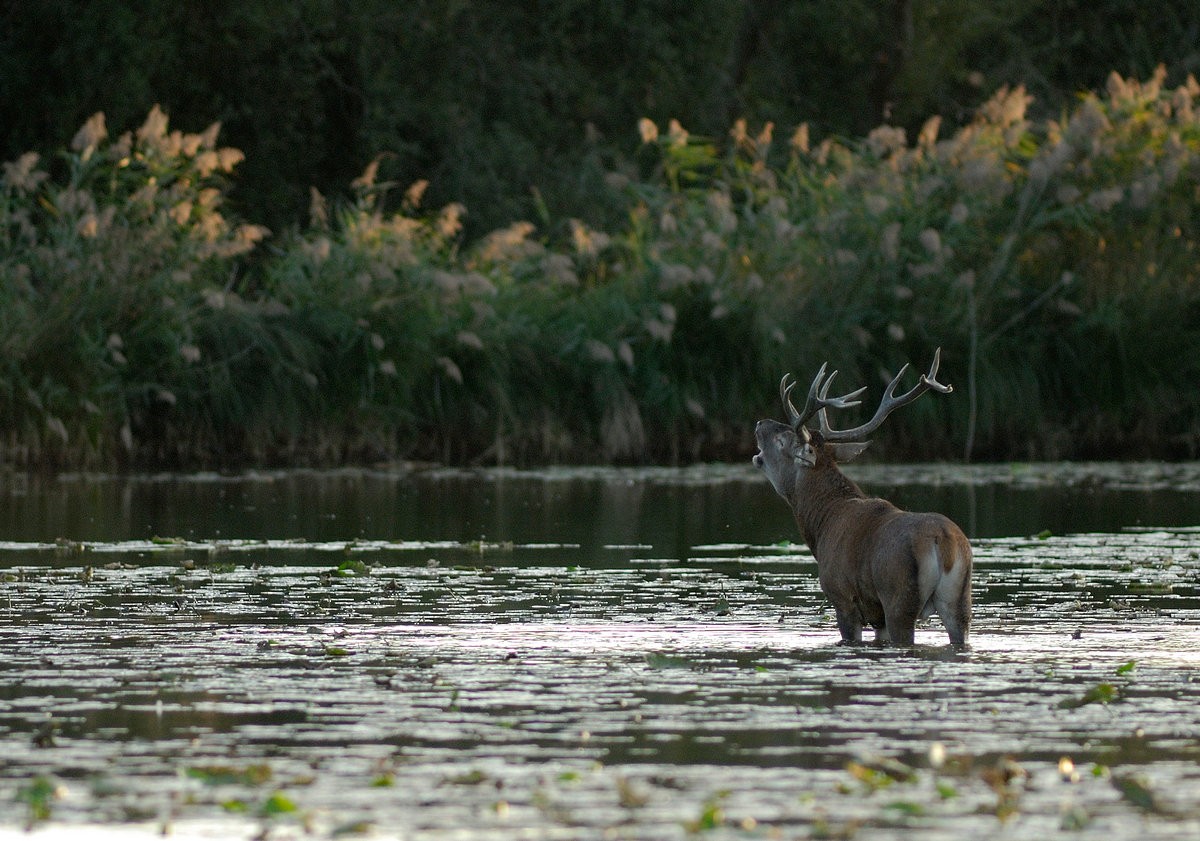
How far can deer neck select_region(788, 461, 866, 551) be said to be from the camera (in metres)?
11.9

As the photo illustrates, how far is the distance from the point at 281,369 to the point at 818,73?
2658 cm

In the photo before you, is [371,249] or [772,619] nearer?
[772,619]

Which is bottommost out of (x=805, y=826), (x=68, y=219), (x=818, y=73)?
(x=805, y=826)

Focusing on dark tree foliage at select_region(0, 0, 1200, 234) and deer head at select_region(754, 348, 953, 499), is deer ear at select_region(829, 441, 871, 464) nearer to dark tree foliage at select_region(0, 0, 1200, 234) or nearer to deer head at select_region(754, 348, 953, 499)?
deer head at select_region(754, 348, 953, 499)

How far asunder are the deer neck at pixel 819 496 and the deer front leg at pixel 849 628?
775mm

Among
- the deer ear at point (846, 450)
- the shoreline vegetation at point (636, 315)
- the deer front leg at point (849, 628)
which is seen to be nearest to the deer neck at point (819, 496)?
the deer ear at point (846, 450)

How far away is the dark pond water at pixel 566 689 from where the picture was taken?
6.93 meters

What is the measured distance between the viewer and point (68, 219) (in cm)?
2645

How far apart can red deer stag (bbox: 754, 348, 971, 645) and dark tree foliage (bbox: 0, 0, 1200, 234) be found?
24.7 metres

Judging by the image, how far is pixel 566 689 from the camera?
9.38 m

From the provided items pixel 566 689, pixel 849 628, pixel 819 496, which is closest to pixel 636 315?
pixel 819 496

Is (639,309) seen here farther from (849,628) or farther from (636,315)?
(849,628)

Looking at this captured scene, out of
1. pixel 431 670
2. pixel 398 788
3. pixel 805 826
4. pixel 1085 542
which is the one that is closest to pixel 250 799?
pixel 398 788

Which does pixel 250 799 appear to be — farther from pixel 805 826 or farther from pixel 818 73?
pixel 818 73
